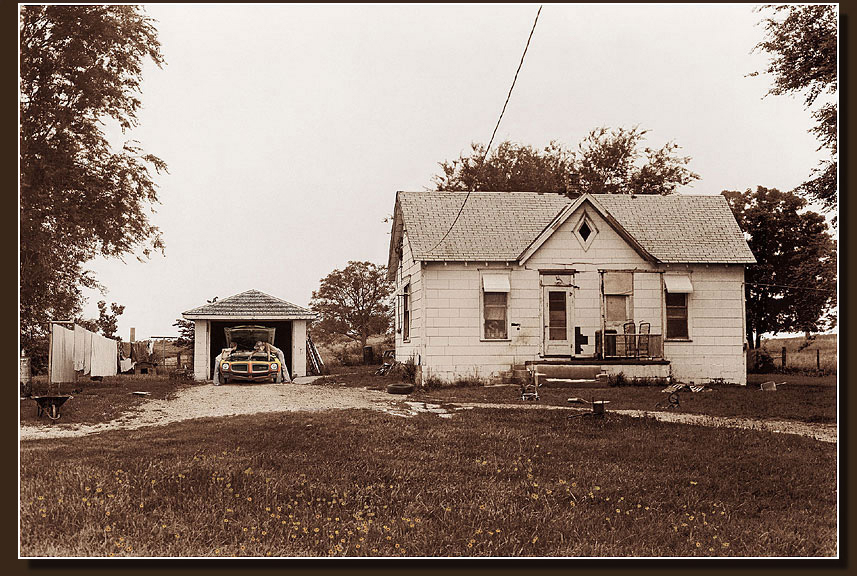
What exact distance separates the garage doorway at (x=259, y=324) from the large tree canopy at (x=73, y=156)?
88cm

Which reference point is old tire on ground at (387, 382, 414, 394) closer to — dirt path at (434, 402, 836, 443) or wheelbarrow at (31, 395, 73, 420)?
dirt path at (434, 402, 836, 443)

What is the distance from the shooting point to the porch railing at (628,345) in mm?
11867

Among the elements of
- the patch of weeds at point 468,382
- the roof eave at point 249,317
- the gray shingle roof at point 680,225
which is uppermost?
the gray shingle roof at point 680,225

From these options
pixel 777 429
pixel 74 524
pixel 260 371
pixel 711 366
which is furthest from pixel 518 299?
pixel 74 524

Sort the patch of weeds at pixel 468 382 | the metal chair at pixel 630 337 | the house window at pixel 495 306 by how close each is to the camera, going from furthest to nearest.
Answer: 1. the house window at pixel 495 306
2. the patch of weeds at pixel 468 382
3. the metal chair at pixel 630 337

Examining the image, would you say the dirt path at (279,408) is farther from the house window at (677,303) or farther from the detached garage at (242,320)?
the house window at (677,303)

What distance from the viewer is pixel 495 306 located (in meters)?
14.0

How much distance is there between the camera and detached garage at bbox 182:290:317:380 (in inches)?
243

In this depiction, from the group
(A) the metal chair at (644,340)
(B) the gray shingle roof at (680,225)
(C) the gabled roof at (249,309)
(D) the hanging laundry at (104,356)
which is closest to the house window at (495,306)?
(A) the metal chair at (644,340)

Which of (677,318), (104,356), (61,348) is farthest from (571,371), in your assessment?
(61,348)

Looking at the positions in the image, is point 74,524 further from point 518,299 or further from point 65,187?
point 518,299

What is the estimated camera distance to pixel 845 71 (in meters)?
6.08

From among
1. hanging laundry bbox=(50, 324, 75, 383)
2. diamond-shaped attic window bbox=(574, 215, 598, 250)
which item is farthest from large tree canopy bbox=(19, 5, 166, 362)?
diamond-shaped attic window bbox=(574, 215, 598, 250)

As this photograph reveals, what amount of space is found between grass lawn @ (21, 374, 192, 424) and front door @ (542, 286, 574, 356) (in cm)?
770
